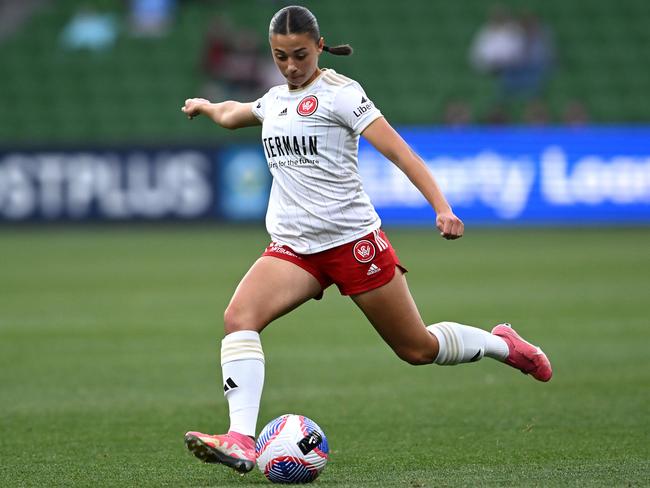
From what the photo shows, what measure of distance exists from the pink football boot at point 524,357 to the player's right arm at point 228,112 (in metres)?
1.87

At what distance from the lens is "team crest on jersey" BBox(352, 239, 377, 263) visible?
6207 millimetres

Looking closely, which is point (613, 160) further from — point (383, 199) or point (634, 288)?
point (634, 288)

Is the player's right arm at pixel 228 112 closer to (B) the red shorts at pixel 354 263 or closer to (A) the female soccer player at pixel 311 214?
(A) the female soccer player at pixel 311 214

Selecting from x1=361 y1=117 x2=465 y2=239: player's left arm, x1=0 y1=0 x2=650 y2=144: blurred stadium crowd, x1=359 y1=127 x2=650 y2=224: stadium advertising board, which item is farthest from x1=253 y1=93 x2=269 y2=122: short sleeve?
x1=0 y1=0 x2=650 y2=144: blurred stadium crowd

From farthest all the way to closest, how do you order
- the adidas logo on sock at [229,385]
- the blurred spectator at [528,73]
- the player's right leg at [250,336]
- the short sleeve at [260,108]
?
the blurred spectator at [528,73], the short sleeve at [260,108], the adidas logo on sock at [229,385], the player's right leg at [250,336]

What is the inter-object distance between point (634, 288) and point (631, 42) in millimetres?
13164

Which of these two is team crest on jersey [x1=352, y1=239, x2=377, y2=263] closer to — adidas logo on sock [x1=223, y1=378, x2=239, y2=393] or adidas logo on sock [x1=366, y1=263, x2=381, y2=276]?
adidas logo on sock [x1=366, y1=263, x2=381, y2=276]

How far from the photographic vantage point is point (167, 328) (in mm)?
12312

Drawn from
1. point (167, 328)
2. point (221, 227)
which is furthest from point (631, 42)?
point (167, 328)

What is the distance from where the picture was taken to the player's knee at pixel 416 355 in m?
6.55

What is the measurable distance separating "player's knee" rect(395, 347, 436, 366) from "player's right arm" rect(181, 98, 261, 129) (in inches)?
56.4

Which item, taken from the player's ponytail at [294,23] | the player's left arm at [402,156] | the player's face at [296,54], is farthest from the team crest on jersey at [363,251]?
the player's ponytail at [294,23]

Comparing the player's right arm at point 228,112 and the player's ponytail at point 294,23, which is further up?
the player's ponytail at point 294,23

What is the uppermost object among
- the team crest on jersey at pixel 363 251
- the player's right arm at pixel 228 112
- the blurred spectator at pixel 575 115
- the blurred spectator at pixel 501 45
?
the blurred spectator at pixel 501 45
